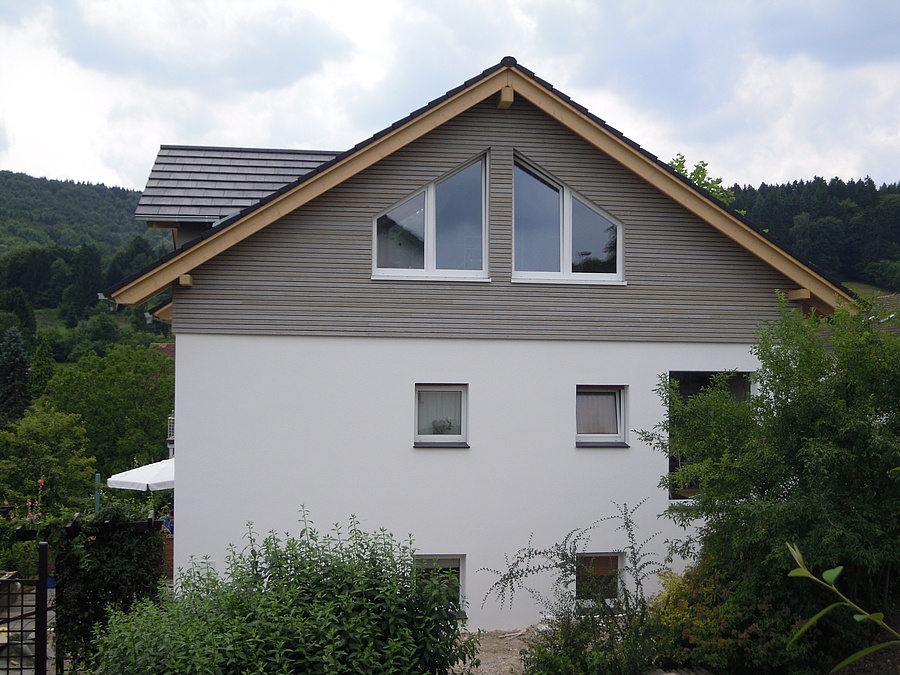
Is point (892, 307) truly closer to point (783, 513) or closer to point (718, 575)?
point (783, 513)

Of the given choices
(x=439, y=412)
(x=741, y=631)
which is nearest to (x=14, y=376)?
(x=439, y=412)

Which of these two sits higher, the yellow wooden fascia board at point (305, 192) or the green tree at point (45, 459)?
the yellow wooden fascia board at point (305, 192)

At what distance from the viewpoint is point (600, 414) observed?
36.7ft

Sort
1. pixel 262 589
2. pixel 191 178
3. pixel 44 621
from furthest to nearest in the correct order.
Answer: pixel 191 178 → pixel 44 621 → pixel 262 589

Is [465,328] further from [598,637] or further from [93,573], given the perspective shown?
[93,573]

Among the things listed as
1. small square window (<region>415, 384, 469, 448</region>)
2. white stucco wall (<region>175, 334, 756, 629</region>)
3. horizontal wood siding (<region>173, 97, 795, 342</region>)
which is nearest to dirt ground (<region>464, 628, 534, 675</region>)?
white stucco wall (<region>175, 334, 756, 629</region>)

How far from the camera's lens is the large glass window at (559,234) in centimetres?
1104

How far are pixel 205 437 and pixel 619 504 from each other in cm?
528

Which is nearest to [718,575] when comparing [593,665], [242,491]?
[593,665]

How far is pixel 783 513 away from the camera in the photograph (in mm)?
6867

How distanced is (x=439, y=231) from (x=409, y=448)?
2.80 metres

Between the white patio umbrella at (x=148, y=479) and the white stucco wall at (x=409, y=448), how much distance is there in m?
4.73

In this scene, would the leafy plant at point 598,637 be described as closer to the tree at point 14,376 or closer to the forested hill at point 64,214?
the tree at point 14,376

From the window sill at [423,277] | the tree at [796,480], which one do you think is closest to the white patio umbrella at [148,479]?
the window sill at [423,277]
